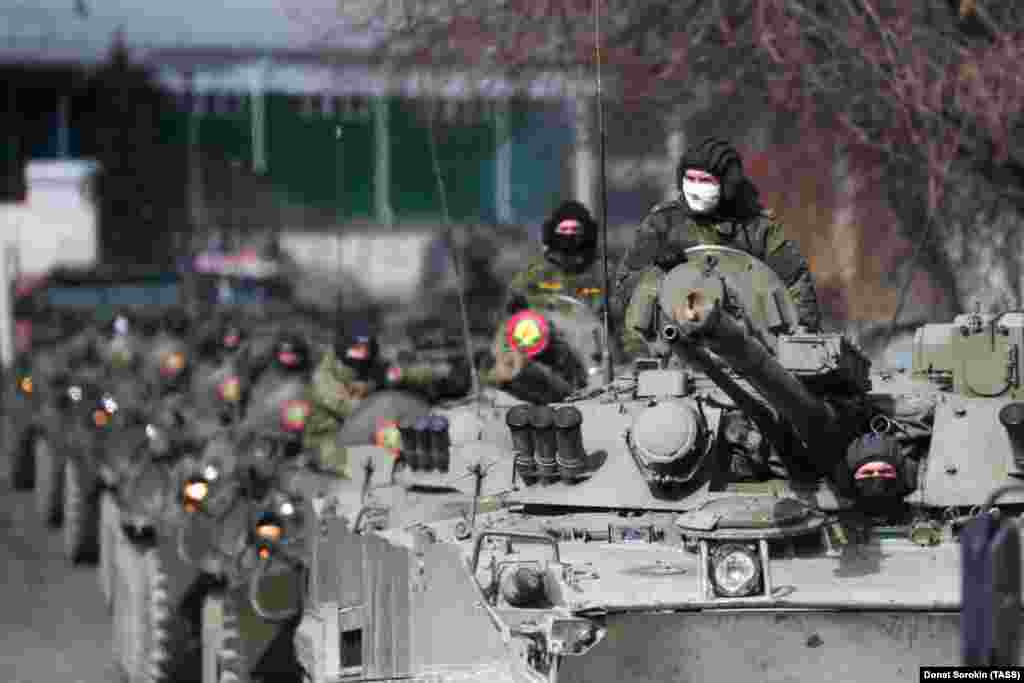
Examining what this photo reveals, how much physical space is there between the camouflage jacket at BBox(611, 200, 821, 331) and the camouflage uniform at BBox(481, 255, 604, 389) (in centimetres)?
202

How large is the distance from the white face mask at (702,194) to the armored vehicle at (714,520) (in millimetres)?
363

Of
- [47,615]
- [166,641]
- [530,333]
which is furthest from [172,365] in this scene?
[530,333]

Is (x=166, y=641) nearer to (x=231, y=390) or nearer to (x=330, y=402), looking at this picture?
(x=330, y=402)

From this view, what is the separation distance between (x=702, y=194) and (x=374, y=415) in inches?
148

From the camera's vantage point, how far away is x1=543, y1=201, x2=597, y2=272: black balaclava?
45.6 ft

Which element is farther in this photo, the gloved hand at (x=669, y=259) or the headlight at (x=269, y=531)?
the headlight at (x=269, y=531)

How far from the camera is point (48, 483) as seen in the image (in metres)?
22.1

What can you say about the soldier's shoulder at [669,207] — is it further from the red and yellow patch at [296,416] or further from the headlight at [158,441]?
the headlight at [158,441]

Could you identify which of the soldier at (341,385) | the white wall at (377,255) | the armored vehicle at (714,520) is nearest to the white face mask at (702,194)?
the armored vehicle at (714,520)

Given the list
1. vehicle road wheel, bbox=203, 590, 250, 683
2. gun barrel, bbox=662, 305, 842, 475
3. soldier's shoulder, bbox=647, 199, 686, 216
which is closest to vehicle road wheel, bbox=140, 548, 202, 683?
vehicle road wheel, bbox=203, 590, 250, 683

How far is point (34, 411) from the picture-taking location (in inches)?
909

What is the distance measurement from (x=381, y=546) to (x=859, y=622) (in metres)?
2.97

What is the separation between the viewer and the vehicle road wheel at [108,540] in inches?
669

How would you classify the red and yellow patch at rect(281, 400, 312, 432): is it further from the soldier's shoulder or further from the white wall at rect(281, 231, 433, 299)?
the white wall at rect(281, 231, 433, 299)
